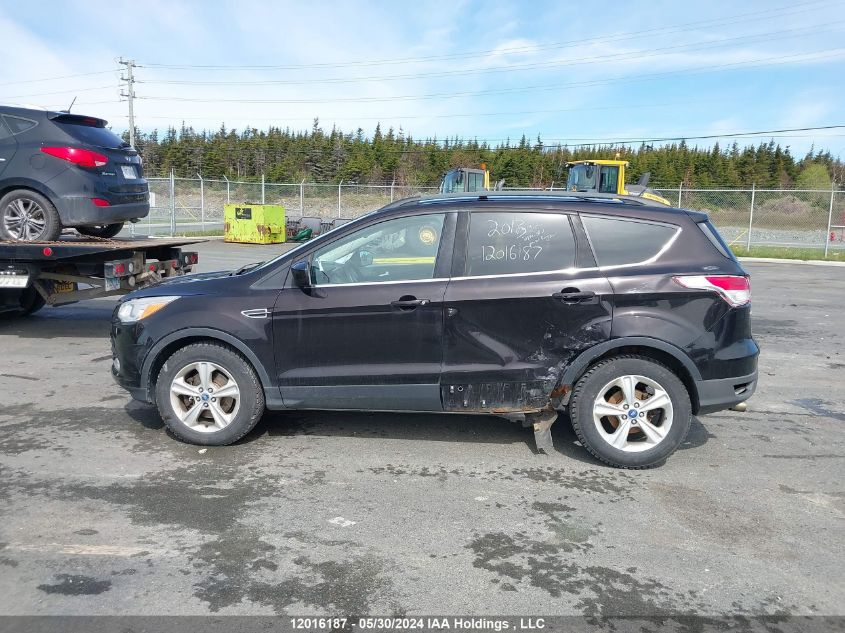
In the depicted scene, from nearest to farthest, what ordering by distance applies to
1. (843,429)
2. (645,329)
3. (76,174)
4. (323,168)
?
(645,329)
(843,429)
(76,174)
(323,168)

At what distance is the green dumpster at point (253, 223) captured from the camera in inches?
1014

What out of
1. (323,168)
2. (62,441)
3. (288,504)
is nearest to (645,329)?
(288,504)

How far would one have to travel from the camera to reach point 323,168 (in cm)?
6875

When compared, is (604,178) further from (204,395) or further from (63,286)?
(204,395)

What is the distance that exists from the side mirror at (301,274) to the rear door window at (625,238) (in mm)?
1934

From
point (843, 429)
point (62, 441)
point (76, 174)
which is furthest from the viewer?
point (76, 174)

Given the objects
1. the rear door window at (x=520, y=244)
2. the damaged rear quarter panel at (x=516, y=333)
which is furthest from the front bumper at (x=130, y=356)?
the rear door window at (x=520, y=244)

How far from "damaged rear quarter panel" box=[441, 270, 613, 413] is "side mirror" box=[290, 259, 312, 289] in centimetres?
97

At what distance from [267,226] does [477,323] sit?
22.6 meters

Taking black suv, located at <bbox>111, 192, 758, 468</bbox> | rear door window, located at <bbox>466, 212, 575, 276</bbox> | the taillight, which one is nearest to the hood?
black suv, located at <bbox>111, 192, 758, 468</bbox>

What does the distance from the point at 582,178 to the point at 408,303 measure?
1758 centimetres

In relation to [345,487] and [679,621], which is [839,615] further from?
A: [345,487]

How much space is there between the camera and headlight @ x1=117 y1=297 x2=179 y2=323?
486cm

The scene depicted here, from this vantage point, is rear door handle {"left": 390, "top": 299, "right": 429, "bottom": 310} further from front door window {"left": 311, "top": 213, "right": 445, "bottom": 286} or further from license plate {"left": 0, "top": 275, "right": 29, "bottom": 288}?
license plate {"left": 0, "top": 275, "right": 29, "bottom": 288}
